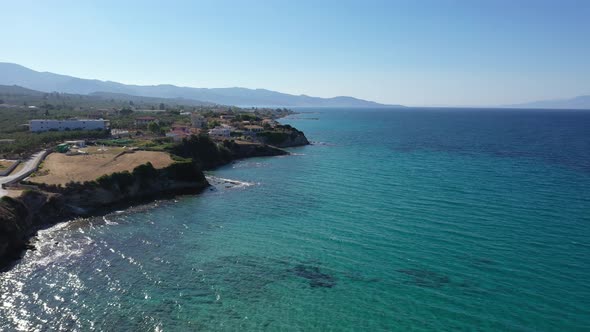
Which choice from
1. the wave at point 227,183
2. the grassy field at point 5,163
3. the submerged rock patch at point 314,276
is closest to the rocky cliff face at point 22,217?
the grassy field at point 5,163

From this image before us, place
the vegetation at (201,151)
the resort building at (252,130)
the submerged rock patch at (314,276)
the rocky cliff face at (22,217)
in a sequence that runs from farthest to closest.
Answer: the resort building at (252,130), the vegetation at (201,151), the rocky cliff face at (22,217), the submerged rock patch at (314,276)

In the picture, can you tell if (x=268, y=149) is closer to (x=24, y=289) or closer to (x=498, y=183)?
(x=498, y=183)

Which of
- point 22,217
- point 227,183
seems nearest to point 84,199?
point 22,217

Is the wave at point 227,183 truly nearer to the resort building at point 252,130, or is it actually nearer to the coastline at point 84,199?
the coastline at point 84,199

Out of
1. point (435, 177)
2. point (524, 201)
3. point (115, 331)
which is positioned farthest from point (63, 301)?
point (435, 177)

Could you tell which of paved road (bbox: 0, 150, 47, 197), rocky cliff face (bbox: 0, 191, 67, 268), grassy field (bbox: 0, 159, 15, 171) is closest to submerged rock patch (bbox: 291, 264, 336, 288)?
rocky cliff face (bbox: 0, 191, 67, 268)
